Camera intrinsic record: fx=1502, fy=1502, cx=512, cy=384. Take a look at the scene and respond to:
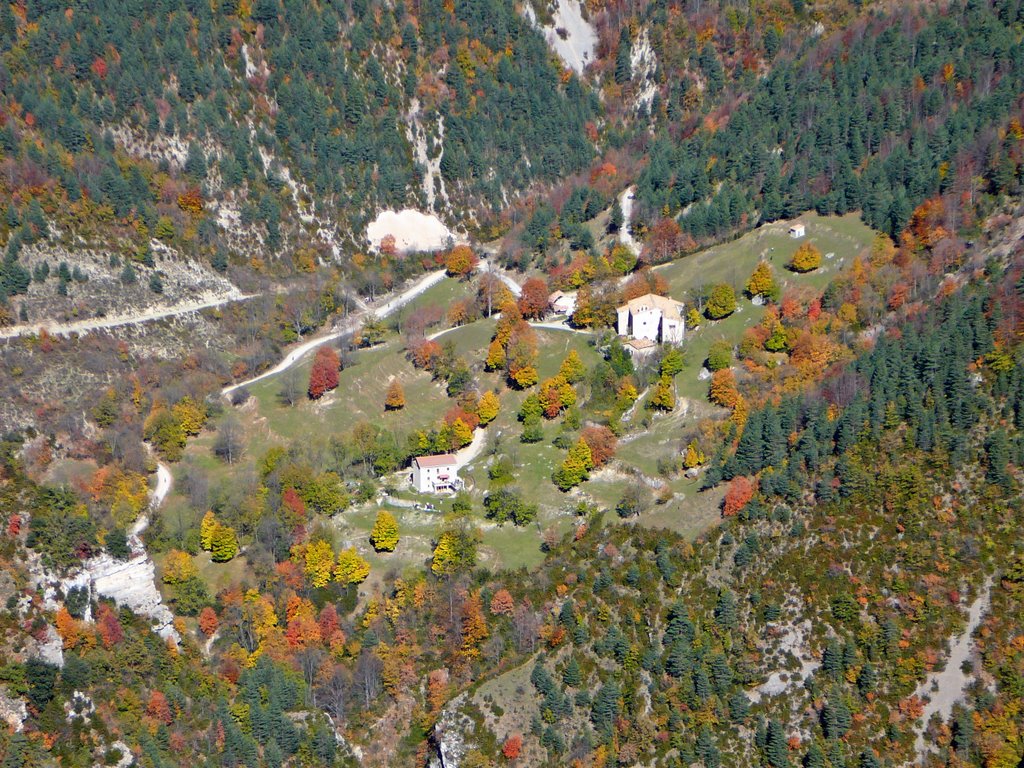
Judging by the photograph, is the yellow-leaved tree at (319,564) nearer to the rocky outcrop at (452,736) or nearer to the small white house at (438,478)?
the small white house at (438,478)

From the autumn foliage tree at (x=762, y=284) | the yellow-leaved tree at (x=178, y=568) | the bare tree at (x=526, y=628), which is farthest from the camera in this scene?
the autumn foliage tree at (x=762, y=284)

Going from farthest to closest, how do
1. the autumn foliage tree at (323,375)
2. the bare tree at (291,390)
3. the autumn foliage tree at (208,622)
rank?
the bare tree at (291,390)
the autumn foliage tree at (323,375)
the autumn foliage tree at (208,622)

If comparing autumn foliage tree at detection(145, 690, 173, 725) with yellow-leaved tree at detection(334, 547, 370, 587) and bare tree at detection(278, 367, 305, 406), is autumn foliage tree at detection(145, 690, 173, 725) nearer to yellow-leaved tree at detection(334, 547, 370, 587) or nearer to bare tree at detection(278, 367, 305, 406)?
yellow-leaved tree at detection(334, 547, 370, 587)

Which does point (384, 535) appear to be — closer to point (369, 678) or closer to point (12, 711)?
point (369, 678)

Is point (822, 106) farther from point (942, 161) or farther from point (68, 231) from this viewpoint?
point (68, 231)

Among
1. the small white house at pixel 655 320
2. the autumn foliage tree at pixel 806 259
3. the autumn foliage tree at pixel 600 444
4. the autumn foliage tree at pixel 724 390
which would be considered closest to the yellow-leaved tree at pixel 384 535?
the autumn foliage tree at pixel 600 444

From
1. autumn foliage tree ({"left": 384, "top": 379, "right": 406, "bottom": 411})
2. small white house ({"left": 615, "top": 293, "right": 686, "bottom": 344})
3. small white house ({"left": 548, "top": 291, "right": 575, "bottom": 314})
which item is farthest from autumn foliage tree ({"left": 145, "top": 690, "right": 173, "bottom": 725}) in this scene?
small white house ({"left": 548, "top": 291, "right": 575, "bottom": 314})
